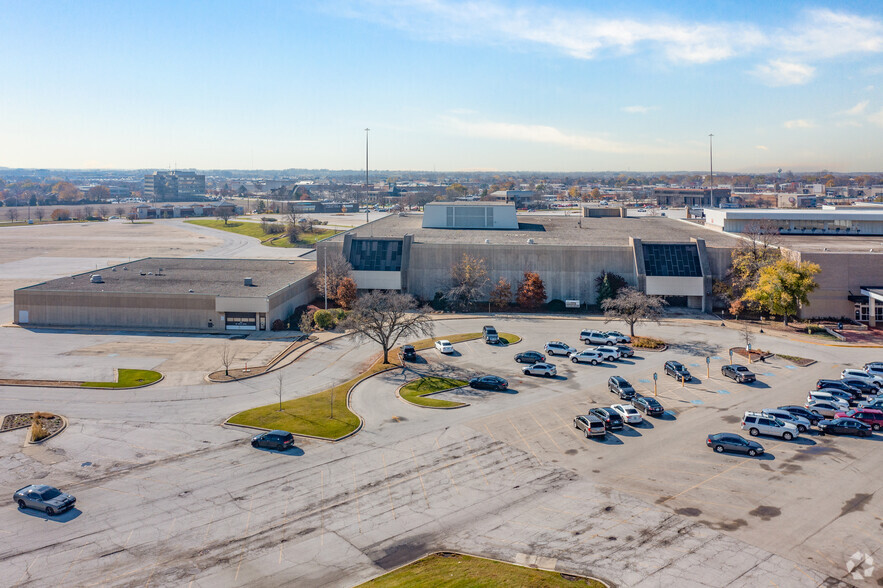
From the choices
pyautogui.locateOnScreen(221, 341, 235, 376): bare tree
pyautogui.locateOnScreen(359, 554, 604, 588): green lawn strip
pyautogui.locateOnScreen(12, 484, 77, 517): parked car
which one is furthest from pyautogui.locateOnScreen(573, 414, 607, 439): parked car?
pyautogui.locateOnScreen(221, 341, 235, 376): bare tree

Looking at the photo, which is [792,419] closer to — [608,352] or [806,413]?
[806,413]

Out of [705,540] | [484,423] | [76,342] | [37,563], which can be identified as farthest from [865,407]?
[76,342]

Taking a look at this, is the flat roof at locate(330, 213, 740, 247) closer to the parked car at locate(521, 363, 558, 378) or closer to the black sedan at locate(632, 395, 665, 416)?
the parked car at locate(521, 363, 558, 378)

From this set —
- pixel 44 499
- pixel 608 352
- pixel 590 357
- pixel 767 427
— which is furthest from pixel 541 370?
pixel 44 499

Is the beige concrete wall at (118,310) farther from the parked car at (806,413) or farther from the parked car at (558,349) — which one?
Result: the parked car at (806,413)

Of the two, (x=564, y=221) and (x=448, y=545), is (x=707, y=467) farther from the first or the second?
(x=564, y=221)

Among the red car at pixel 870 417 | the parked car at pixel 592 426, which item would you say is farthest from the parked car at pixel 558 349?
the red car at pixel 870 417
